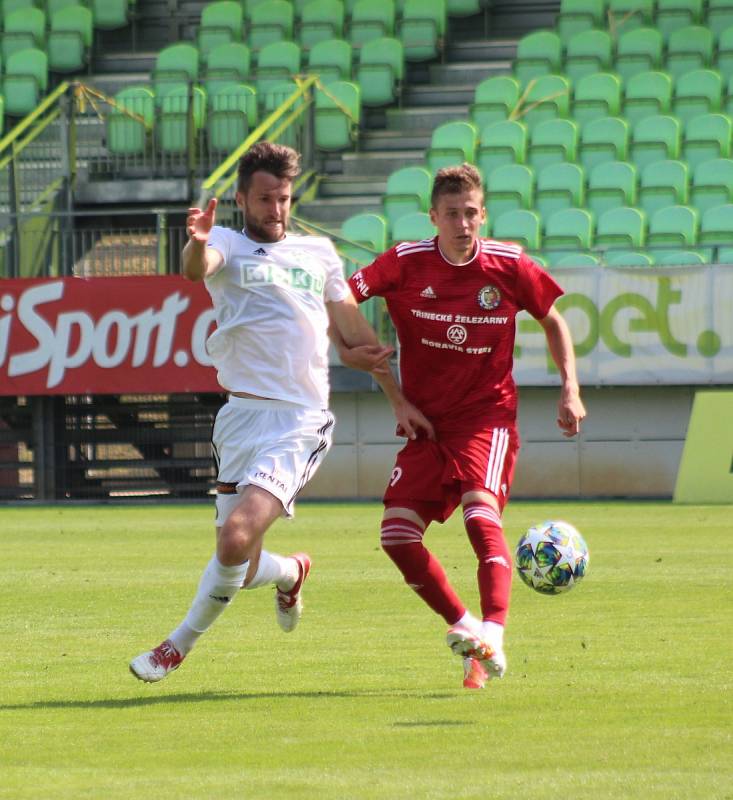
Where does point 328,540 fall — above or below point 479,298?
below

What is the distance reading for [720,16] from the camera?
2603 cm

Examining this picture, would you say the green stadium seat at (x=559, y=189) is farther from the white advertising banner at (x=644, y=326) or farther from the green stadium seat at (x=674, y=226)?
the white advertising banner at (x=644, y=326)

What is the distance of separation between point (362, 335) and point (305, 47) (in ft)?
70.5

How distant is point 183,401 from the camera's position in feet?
73.4

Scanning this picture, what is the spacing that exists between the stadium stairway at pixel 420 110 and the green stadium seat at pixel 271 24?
2.27m

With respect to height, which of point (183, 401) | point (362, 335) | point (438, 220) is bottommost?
point (183, 401)

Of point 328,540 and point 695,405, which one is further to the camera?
point 695,405

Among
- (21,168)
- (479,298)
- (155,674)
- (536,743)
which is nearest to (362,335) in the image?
(479,298)

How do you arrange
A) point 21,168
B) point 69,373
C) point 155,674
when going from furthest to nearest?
1. point 21,168
2. point 69,373
3. point 155,674

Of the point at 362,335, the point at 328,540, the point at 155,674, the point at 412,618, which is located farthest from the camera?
the point at 328,540

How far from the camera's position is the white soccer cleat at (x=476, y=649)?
639 cm

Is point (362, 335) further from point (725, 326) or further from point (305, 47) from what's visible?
point (305, 47)

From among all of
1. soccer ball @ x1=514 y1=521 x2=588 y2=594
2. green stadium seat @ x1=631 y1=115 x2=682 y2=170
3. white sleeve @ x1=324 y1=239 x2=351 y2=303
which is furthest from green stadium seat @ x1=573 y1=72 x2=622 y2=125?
white sleeve @ x1=324 y1=239 x2=351 y2=303

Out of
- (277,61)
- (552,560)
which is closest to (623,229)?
(277,61)
